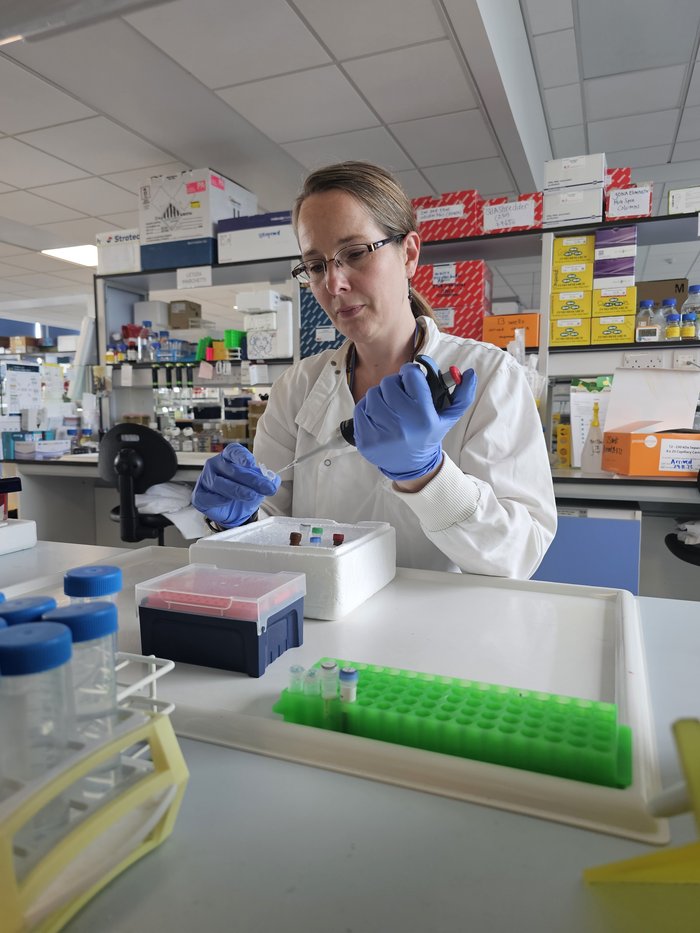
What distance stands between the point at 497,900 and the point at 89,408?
14.2 feet

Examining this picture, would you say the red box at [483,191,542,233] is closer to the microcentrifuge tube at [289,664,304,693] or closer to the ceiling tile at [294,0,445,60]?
the ceiling tile at [294,0,445,60]

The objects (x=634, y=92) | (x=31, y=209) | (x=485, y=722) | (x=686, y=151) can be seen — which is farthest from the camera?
(x=31, y=209)

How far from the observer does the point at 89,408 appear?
4223 millimetres

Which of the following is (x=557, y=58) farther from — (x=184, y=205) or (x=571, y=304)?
(x=184, y=205)

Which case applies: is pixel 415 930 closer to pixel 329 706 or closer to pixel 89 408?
pixel 329 706

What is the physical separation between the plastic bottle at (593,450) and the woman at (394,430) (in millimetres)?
1240

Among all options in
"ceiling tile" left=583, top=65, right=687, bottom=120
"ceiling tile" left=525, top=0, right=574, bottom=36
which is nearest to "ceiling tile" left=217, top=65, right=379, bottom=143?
"ceiling tile" left=525, top=0, right=574, bottom=36

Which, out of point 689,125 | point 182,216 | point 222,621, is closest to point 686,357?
point 689,125

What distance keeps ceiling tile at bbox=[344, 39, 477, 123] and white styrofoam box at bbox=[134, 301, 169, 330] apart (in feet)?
5.95

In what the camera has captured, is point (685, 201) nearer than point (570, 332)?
Yes

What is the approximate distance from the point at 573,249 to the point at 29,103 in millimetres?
3009

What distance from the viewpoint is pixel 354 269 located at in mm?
1340

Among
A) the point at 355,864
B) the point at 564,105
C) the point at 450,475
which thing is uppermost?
the point at 564,105

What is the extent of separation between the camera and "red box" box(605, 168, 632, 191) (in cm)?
279
